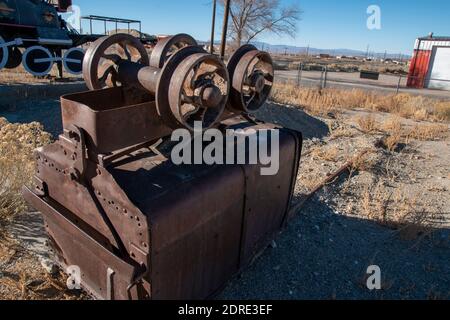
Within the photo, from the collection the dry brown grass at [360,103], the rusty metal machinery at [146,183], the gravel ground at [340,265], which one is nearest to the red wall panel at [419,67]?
the dry brown grass at [360,103]

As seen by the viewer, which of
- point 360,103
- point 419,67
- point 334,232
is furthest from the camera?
Answer: point 419,67

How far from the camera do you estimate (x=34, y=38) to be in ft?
35.7

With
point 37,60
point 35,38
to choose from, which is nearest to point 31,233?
point 37,60

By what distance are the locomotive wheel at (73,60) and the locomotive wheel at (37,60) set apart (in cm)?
69

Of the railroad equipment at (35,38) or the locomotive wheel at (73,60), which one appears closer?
the railroad equipment at (35,38)

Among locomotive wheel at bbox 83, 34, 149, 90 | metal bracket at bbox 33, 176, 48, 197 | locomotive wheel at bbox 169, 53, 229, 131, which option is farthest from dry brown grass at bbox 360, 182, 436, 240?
metal bracket at bbox 33, 176, 48, 197

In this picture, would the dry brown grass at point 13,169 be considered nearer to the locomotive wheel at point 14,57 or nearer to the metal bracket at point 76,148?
the metal bracket at point 76,148

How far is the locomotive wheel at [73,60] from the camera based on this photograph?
1164 cm

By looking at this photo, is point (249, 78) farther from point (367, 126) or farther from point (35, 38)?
point (35, 38)

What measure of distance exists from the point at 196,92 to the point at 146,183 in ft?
2.15

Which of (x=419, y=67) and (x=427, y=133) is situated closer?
(x=427, y=133)

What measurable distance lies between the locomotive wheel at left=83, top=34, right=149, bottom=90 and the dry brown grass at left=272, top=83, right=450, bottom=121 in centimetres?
980

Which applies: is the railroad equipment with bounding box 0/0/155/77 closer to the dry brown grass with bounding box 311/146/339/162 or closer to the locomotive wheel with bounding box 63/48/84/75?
the locomotive wheel with bounding box 63/48/84/75

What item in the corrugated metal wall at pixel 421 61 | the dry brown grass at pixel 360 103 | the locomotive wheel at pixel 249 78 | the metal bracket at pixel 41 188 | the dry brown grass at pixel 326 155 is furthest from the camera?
the corrugated metal wall at pixel 421 61
